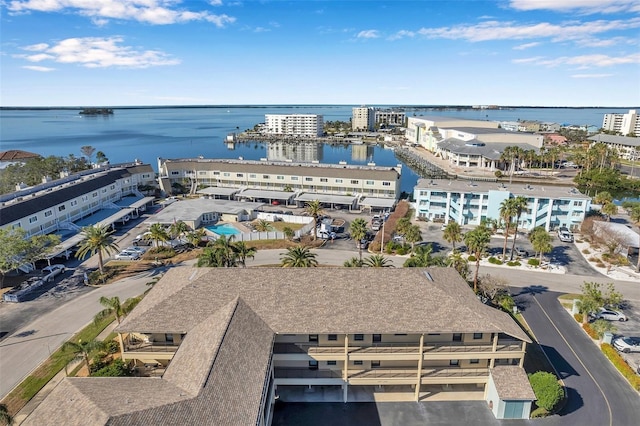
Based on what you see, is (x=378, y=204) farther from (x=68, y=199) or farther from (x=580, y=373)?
(x=68, y=199)

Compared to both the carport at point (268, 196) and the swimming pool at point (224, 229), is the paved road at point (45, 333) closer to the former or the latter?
the swimming pool at point (224, 229)

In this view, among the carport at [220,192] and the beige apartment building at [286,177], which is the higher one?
the beige apartment building at [286,177]

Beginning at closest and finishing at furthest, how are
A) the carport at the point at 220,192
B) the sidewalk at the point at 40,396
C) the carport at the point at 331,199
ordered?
the sidewalk at the point at 40,396 → the carport at the point at 331,199 → the carport at the point at 220,192

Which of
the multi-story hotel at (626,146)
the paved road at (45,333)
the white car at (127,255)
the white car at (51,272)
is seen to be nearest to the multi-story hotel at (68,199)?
the white car at (51,272)

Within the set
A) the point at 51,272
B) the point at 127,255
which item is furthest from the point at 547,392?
the point at 51,272

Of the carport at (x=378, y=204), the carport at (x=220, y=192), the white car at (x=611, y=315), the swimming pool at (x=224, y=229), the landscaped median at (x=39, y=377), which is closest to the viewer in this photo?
the landscaped median at (x=39, y=377)
